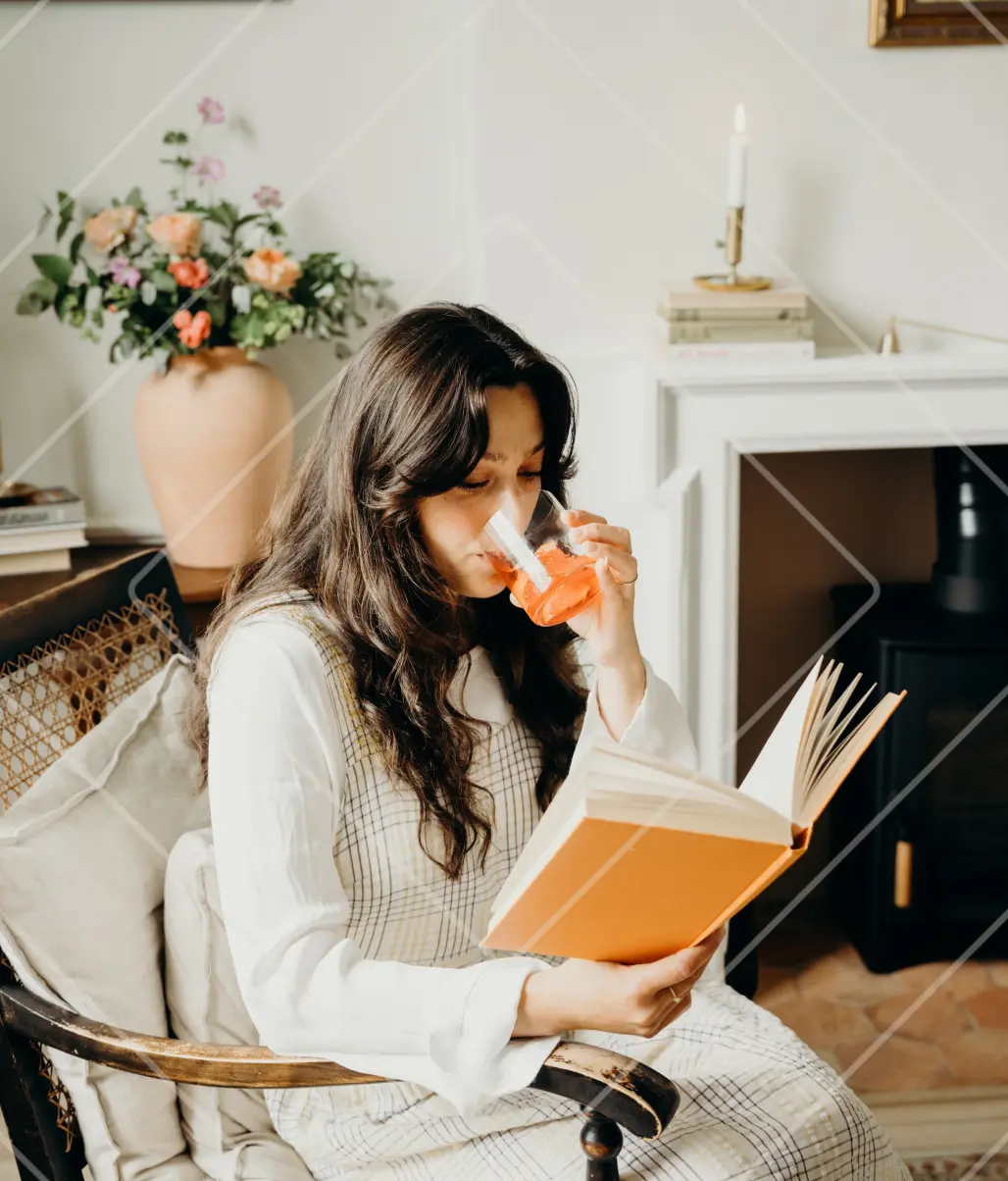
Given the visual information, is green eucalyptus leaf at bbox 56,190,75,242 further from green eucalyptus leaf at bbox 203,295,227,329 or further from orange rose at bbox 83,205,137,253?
green eucalyptus leaf at bbox 203,295,227,329

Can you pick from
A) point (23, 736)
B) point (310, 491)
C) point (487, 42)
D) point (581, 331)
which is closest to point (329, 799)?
point (310, 491)

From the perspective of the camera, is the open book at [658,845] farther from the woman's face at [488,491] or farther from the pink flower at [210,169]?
the pink flower at [210,169]

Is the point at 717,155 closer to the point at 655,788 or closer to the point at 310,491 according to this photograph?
the point at 310,491

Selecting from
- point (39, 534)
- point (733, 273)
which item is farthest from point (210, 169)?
point (733, 273)

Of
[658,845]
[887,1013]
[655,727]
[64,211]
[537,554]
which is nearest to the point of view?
[658,845]

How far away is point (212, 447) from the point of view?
1913 mm

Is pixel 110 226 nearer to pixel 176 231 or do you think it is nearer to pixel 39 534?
pixel 176 231

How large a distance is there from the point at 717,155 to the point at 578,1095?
60.3 inches

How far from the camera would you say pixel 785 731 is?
0.96 m

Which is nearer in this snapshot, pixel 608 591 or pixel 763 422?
pixel 608 591

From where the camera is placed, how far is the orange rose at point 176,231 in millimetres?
1858

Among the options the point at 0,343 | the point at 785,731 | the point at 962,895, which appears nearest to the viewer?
the point at 785,731

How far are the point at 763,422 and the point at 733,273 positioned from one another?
0.77 feet

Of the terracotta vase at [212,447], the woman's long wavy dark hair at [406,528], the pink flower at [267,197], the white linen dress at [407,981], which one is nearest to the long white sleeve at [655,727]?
the white linen dress at [407,981]
